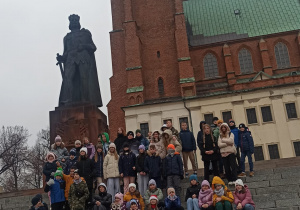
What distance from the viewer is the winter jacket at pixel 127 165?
971 centimetres

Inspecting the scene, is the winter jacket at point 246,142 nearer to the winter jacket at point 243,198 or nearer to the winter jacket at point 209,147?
the winter jacket at point 209,147

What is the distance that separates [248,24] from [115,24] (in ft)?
51.0

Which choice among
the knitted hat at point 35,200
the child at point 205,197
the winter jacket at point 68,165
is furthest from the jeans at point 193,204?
the knitted hat at point 35,200

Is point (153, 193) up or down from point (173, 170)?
down

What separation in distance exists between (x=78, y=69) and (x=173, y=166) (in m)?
6.51

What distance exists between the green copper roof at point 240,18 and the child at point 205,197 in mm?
33812

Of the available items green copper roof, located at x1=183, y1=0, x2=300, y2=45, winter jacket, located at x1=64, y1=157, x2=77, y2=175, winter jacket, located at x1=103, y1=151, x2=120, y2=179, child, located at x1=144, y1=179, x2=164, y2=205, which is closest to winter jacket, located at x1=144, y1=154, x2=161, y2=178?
child, located at x1=144, y1=179, x2=164, y2=205

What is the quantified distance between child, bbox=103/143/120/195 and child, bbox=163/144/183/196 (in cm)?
142

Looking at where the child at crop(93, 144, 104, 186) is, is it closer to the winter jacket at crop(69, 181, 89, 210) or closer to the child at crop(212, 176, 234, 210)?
the winter jacket at crop(69, 181, 89, 210)

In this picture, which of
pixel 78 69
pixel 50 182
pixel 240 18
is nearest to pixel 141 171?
pixel 50 182

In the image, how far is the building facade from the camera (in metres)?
32.1

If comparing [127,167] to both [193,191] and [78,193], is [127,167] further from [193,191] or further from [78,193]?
[193,191]

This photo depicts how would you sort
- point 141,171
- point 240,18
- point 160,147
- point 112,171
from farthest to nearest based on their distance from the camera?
point 240,18 < point 160,147 < point 112,171 < point 141,171

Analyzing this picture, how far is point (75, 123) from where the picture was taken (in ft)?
40.7
